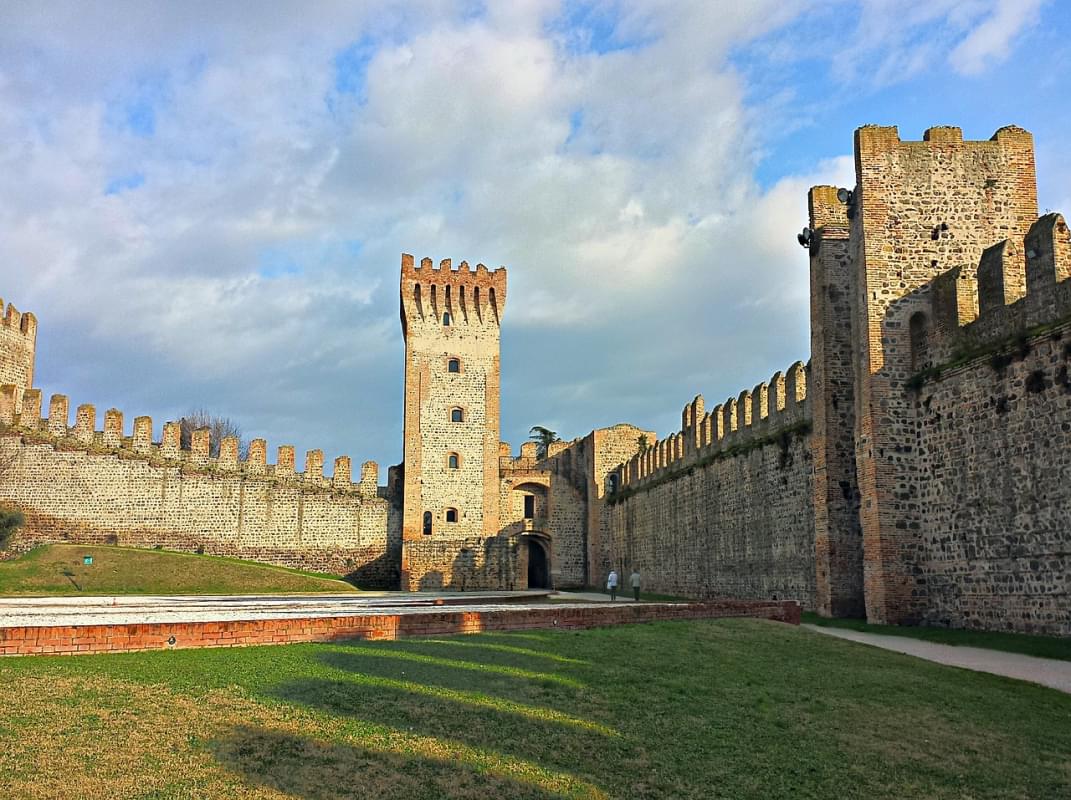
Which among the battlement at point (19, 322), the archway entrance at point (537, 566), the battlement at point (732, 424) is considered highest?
the battlement at point (19, 322)

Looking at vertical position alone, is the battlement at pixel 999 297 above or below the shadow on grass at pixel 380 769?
above

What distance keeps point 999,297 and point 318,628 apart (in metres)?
10.8

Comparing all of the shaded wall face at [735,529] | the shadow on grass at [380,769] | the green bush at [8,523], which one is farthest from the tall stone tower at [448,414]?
the shadow on grass at [380,769]

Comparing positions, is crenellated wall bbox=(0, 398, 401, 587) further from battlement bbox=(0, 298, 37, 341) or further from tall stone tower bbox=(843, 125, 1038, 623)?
tall stone tower bbox=(843, 125, 1038, 623)

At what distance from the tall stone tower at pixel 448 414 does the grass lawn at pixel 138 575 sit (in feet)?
20.9

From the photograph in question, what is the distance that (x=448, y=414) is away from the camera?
38.4 metres

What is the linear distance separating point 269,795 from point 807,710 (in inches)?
176

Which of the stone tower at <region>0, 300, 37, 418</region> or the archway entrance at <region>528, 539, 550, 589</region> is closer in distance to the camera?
the stone tower at <region>0, 300, 37, 418</region>

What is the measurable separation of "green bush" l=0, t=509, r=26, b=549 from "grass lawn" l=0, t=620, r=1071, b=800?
93.5 ft

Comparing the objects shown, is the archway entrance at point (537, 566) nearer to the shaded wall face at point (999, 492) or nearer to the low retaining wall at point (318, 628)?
the shaded wall face at point (999, 492)

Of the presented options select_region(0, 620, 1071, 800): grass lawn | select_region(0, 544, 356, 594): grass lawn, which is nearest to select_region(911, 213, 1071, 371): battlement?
select_region(0, 620, 1071, 800): grass lawn

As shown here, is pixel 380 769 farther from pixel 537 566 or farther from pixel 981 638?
pixel 537 566

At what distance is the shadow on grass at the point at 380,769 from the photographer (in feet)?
16.3

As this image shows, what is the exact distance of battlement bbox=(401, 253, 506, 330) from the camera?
39.4m
